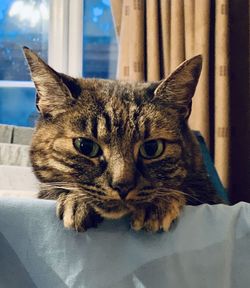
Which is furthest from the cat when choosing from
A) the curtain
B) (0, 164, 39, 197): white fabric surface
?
the curtain

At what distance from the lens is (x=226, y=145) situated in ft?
5.39

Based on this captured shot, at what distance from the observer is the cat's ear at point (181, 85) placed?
908 millimetres

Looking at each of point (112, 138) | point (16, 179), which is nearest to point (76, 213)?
point (112, 138)

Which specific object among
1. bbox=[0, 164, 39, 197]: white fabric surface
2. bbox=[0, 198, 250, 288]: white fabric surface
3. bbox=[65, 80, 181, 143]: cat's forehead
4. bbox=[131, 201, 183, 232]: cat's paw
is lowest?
bbox=[0, 198, 250, 288]: white fabric surface

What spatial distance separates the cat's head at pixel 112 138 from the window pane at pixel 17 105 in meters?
1.61

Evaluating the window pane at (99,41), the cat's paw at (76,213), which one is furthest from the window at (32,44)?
the cat's paw at (76,213)

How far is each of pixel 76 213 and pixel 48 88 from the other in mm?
286

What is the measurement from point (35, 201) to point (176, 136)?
0.34m

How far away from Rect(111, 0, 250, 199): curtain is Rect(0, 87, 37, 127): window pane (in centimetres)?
82

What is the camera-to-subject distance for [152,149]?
87 centimetres

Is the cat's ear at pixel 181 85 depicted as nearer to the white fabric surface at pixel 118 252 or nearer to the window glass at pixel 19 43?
the white fabric surface at pixel 118 252

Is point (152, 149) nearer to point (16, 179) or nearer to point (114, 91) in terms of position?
point (114, 91)

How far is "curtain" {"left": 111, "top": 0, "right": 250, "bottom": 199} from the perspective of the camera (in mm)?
1642

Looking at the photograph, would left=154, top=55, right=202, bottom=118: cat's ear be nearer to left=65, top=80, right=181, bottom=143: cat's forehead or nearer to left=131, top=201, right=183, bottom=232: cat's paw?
left=65, top=80, right=181, bottom=143: cat's forehead
